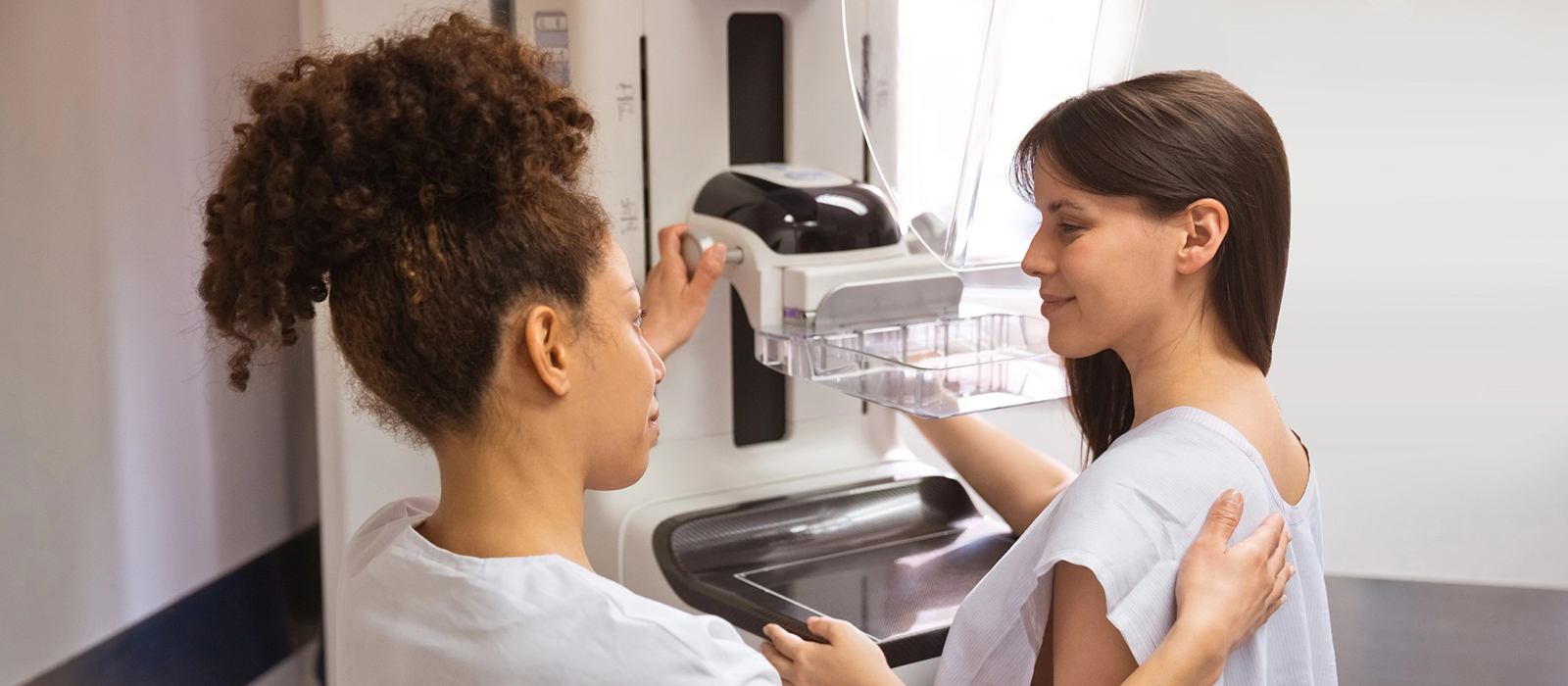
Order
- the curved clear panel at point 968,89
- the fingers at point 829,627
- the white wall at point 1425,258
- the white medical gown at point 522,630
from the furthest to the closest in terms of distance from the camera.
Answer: the white wall at point 1425,258
the curved clear panel at point 968,89
the fingers at point 829,627
the white medical gown at point 522,630

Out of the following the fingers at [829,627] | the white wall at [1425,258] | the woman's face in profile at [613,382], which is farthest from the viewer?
the white wall at [1425,258]

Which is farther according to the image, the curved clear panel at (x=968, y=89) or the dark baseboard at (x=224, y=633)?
the dark baseboard at (x=224, y=633)

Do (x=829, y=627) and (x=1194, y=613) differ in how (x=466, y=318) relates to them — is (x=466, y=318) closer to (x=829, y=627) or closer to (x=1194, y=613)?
(x=829, y=627)

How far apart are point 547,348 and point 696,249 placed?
665 millimetres

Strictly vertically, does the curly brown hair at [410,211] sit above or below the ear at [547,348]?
above

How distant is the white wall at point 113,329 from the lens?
1531 mm

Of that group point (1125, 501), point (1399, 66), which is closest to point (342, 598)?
point (1125, 501)

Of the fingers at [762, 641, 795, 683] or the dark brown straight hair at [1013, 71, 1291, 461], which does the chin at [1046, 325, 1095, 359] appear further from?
the fingers at [762, 641, 795, 683]

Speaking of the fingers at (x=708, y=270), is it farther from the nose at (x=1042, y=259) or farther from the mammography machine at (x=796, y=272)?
the nose at (x=1042, y=259)

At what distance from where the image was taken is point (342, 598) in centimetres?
Result: 96

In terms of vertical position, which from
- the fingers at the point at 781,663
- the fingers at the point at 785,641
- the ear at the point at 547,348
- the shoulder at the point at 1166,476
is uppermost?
the ear at the point at 547,348

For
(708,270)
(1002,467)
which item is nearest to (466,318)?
(708,270)

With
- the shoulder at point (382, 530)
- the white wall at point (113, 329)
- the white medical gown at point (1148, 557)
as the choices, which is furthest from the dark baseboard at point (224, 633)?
the white medical gown at point (1148, 557)

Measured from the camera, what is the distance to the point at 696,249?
1533mm
